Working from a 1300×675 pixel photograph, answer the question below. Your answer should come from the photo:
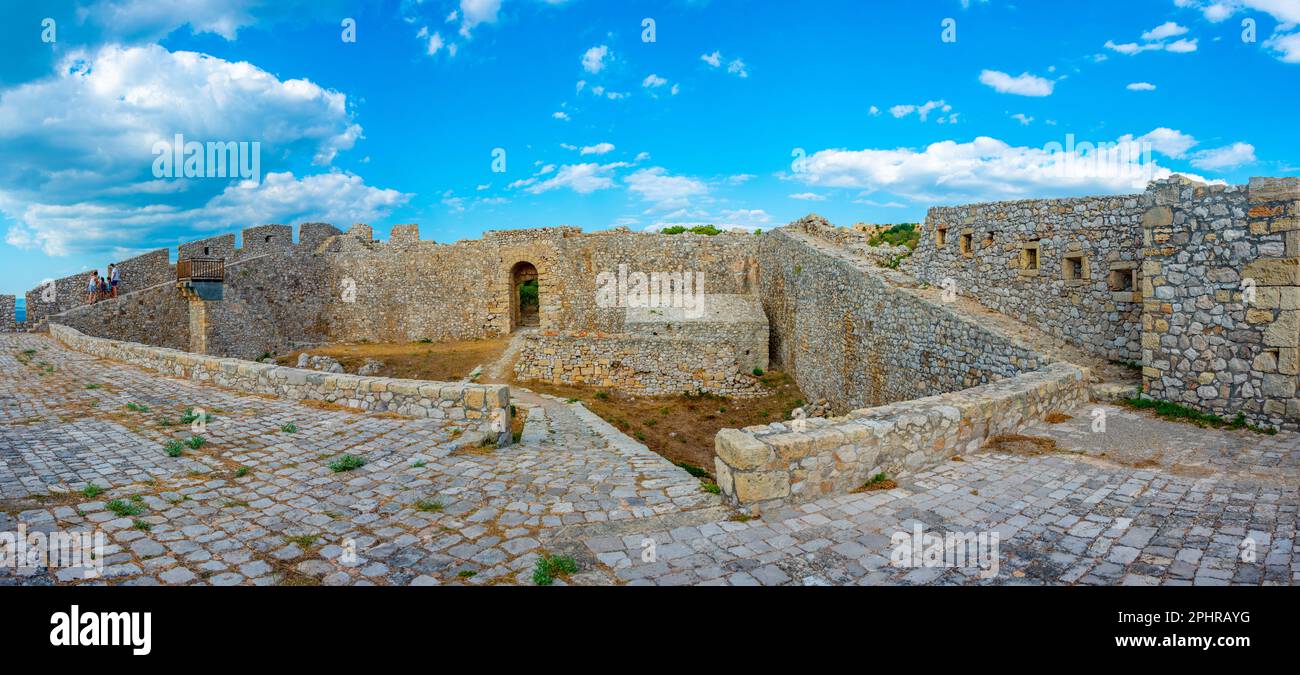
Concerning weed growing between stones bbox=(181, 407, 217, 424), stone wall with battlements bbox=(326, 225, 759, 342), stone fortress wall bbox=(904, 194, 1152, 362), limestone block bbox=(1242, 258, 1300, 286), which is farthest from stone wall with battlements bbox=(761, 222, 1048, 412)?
weed growing between stones bbox=(181, 407, 217, 424)

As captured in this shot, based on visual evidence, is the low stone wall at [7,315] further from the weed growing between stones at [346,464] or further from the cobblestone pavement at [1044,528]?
the cobblestone pavement at [1044,528]

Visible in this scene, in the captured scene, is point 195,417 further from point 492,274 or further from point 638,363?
point 492,274

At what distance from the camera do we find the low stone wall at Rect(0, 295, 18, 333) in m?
20.3

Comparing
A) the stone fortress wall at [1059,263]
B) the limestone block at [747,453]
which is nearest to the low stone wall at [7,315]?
the limestone block at [747,453]

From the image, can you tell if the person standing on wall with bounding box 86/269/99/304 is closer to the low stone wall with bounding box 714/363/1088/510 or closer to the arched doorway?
the arched doorway

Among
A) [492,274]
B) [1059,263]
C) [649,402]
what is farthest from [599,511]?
[492,274]

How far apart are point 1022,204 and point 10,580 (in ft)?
45.8

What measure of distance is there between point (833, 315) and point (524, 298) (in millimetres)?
19233

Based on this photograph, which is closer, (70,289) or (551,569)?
(551,569)

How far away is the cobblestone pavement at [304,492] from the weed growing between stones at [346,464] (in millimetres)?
112

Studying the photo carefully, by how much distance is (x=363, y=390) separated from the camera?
8797mm

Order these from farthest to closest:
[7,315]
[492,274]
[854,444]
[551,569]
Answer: [492,274] < [7,315] < [854,444] < [551,569]

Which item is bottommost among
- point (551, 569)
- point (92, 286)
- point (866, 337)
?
point (551, 569)

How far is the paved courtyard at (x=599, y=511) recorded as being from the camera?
3.79m
